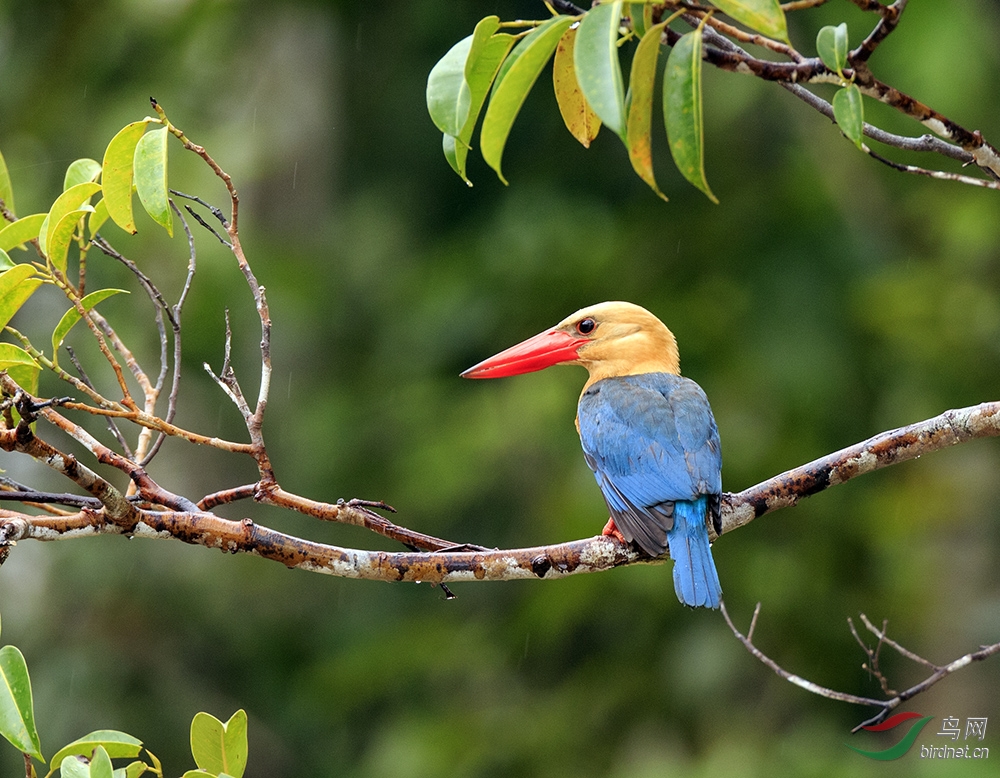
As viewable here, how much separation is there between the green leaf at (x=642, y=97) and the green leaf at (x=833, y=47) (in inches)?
10.2

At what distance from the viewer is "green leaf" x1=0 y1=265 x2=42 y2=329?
1.76 m

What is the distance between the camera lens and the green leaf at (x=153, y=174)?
66.1 inches

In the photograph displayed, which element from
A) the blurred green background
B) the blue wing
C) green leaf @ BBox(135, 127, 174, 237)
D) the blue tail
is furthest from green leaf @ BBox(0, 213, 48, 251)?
the blurred green background

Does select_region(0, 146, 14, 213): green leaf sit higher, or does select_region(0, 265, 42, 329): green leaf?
select_region(0, 146, 14, 213): green leaf

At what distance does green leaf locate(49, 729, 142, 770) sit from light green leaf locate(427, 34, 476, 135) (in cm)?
109

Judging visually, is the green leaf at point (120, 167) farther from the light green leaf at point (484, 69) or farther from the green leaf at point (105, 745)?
the green leaf at point (105, 745)

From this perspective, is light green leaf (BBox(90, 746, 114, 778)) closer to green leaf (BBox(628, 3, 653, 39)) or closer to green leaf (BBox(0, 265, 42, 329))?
green leaf (BBox(0, 265, 42, 329))

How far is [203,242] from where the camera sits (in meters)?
6.00

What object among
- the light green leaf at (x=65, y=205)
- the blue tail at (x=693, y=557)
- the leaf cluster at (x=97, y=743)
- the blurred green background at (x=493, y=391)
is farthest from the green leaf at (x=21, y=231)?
the blurred green background at (x=493, y=391)

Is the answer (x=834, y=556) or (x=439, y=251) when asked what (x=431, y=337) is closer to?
(x=439, y=251)

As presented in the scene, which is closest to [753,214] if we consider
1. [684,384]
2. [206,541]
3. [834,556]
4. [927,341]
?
[927,341]

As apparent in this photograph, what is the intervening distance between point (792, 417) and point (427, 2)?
3.17 meters

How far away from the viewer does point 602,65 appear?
1.22m

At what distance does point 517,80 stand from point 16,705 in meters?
1.12
